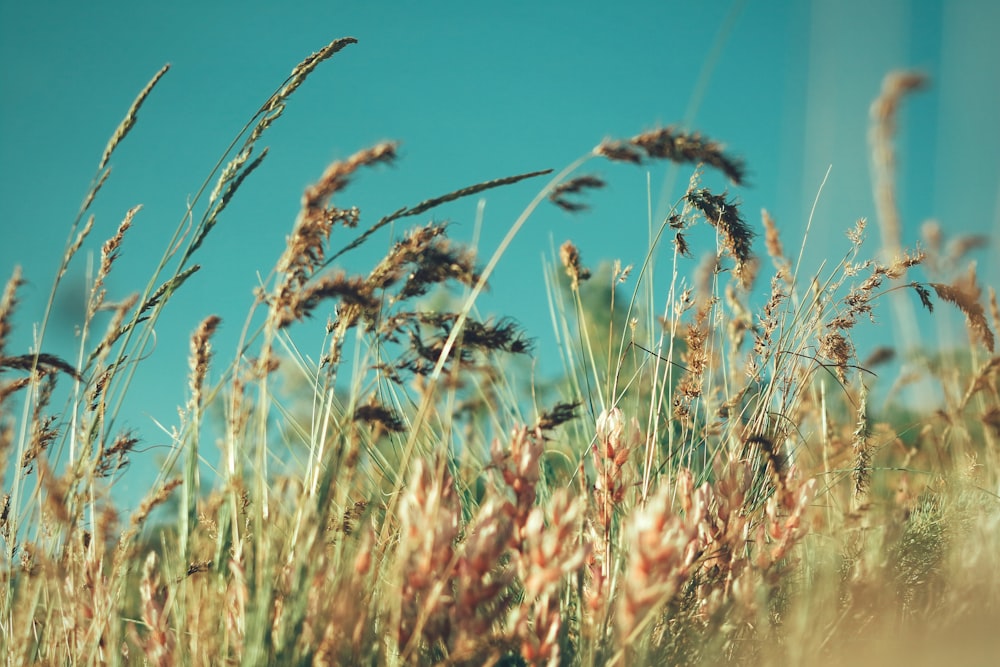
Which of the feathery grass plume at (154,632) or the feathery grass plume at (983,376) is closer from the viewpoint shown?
the feathery grass plume at (154,632)

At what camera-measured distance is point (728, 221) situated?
1856 millimetres

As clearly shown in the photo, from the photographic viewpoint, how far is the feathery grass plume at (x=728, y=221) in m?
1.86

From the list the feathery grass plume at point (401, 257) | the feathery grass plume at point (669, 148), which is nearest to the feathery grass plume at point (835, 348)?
the feathery grass plume at point (669, 148)

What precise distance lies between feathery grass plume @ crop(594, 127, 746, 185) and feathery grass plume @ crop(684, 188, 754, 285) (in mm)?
376

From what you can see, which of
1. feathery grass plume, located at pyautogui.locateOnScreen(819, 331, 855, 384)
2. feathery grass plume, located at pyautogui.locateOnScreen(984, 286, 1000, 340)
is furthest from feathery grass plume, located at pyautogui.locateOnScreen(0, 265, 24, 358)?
feathery grass plume, located at pyautogui.locateOnScreen(984, 286, 1000, 340)

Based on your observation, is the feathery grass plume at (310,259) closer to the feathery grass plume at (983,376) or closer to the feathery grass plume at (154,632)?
the feathery grass plume at (154,632)

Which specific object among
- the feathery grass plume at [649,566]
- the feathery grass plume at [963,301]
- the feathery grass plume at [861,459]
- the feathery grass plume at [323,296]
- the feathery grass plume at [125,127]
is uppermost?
the feathery grass plume at [125,127]

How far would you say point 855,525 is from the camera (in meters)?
1.84

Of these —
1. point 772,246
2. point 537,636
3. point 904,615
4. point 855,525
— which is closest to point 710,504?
point 855,525

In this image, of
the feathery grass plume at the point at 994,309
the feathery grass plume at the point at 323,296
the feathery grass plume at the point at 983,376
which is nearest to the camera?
the feathery grass plume at the point at 323,296

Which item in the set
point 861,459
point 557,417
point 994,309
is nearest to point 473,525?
point 557,417

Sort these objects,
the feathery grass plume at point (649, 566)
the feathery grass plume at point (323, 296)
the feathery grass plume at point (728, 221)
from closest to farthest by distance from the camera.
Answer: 1. the feathery grass plume at point (649, 566)
2. the feathery grass plume at point (323, 296)
3. the feathery grass plume at point (728, 221)

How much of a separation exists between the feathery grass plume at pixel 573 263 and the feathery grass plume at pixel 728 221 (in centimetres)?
39

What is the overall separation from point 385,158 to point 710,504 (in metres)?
1.13
